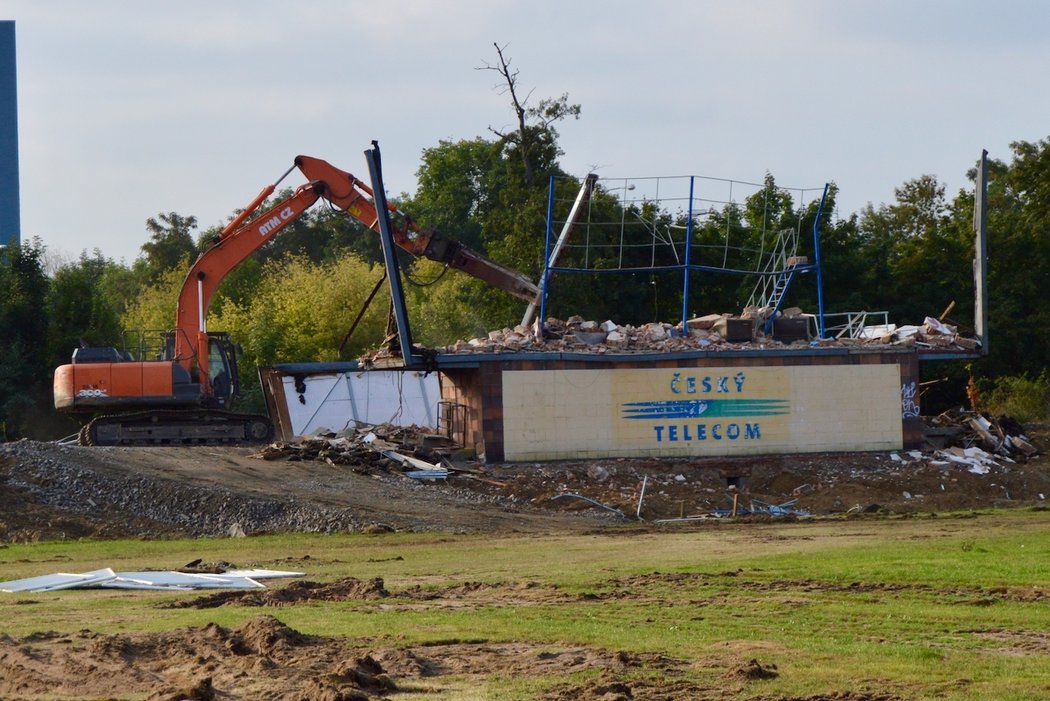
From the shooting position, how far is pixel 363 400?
40844 mm

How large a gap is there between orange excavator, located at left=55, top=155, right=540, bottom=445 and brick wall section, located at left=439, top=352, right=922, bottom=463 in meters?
3.83

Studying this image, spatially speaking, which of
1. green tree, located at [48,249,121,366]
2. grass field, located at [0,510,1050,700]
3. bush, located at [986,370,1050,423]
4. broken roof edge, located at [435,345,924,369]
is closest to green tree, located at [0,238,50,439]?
green tree, located at [48,249,121,366]

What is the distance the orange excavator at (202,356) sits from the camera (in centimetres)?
3788

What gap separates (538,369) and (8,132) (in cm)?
6305

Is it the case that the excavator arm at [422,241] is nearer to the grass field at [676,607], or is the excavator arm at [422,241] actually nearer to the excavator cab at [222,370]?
the excavator cab at [222,370]

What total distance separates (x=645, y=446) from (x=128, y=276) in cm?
7028

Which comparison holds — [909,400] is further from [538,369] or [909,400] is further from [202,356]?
[202,356]

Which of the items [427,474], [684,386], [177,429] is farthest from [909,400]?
[177,429]

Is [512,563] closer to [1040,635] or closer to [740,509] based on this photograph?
[1040,635]

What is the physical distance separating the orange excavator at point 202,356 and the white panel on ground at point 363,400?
1.80m

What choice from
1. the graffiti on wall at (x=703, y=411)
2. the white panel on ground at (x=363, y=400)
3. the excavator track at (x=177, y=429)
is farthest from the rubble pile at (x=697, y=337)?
the excavator track at (x=177, y=429)

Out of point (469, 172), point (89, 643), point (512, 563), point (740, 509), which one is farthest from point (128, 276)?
point (89, 643)

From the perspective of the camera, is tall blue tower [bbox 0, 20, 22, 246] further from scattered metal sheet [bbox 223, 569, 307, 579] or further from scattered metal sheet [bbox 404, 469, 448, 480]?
scattered metal sheet [bbox 223, 569, 307, 579]

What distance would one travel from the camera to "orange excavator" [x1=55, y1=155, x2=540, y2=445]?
3788 cm
